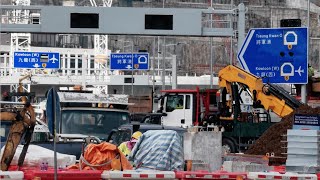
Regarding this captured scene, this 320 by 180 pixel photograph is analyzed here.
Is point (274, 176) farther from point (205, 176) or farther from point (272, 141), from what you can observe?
point (272, 141)

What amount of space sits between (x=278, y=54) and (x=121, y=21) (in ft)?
17.4

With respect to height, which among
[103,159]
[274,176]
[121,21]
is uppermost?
[121,21]

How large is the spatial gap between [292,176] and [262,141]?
15355 mm

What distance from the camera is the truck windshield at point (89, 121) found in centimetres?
3067

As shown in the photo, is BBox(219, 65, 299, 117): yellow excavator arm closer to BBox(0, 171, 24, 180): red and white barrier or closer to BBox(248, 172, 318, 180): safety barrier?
BBox(248, 172, 318, 180): safety barrier

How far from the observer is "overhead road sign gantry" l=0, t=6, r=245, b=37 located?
36.9 meters

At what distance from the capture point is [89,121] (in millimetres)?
30984

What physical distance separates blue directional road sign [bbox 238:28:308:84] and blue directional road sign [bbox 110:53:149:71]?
39.7 m

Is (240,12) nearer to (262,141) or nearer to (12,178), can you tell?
(262,141)

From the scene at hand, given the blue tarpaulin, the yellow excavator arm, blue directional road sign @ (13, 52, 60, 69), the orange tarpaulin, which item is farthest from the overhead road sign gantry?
blue directional road sign @ (13, 52, 60, 69)

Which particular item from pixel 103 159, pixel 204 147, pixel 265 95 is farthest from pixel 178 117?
pixel 103 159

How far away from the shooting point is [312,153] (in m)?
20.6

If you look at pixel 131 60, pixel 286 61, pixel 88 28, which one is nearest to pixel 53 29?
pixel 88 28

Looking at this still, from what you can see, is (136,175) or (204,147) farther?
(204,147)
